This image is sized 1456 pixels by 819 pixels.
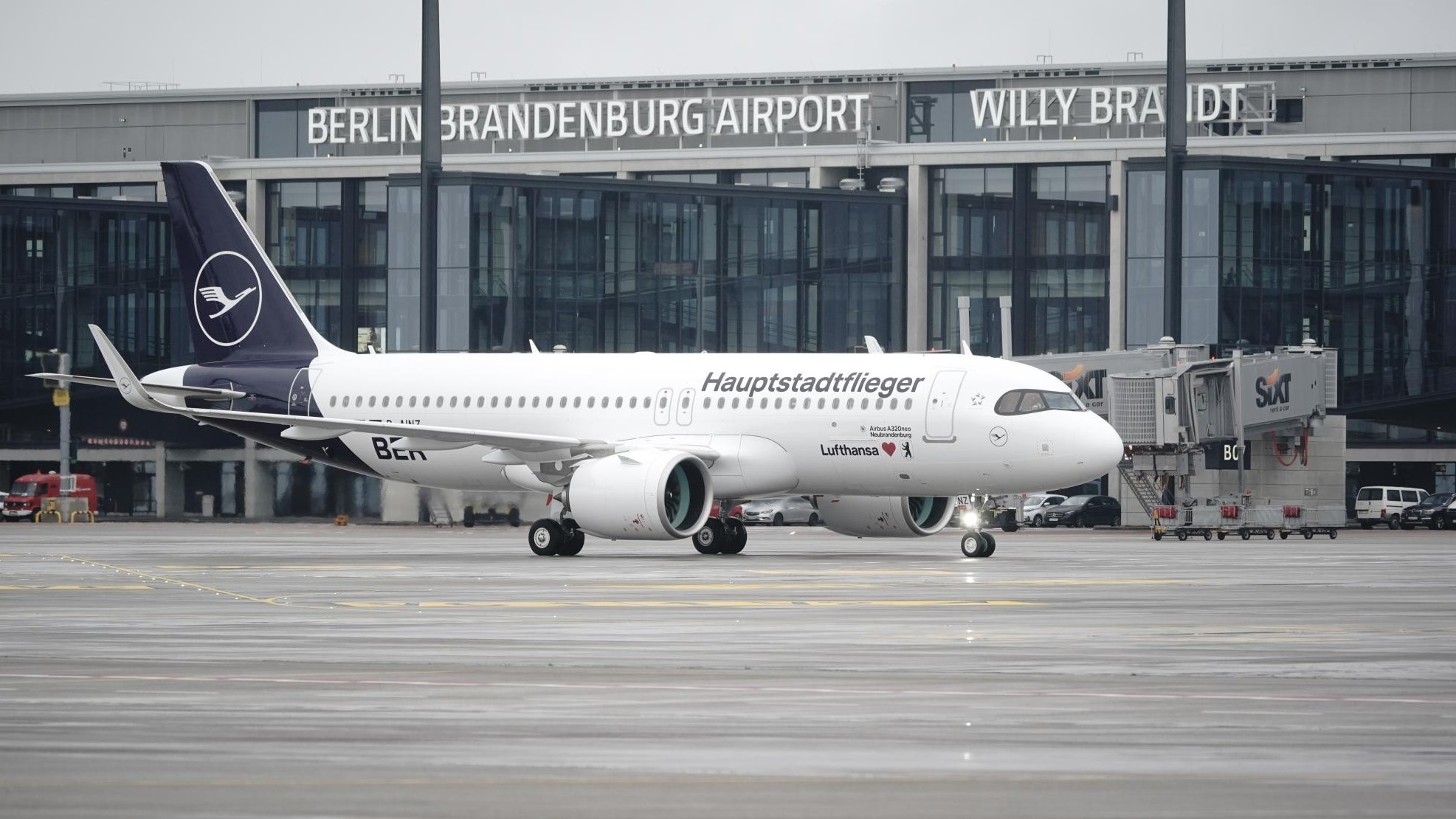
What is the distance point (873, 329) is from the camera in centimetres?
9412

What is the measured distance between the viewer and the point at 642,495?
4000cm

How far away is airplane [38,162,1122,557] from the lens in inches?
1587

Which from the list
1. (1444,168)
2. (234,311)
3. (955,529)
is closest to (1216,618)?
(234,311)

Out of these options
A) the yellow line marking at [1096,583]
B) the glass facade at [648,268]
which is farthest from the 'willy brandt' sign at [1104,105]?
the yellow line marking at [1096,583]

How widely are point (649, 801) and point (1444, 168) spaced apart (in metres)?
83.3

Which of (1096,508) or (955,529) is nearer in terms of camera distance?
(955,529)

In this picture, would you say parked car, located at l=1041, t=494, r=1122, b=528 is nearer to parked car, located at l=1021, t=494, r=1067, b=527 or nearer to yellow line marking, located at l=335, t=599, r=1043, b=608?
parked car, located at l=1021, t=494, r=1067, b=527

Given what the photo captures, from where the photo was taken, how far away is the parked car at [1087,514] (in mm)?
82250

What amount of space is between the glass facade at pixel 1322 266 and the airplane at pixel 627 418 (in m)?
38.2

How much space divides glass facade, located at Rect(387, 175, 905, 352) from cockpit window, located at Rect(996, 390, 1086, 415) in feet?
146

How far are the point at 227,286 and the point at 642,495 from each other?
14.7 metres

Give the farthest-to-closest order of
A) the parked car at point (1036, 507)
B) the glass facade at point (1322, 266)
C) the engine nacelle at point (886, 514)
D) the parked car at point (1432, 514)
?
the parked car at point (1036, 507), the parked car at point (1432, 514), the glass facade at point (1322, 266), the engine nacelle at point (886, 514)

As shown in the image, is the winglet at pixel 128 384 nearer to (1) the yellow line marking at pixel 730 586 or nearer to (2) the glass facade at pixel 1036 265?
(1) the yellow line marking at pixel 730 586

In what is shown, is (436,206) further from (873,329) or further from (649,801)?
(649,801)
